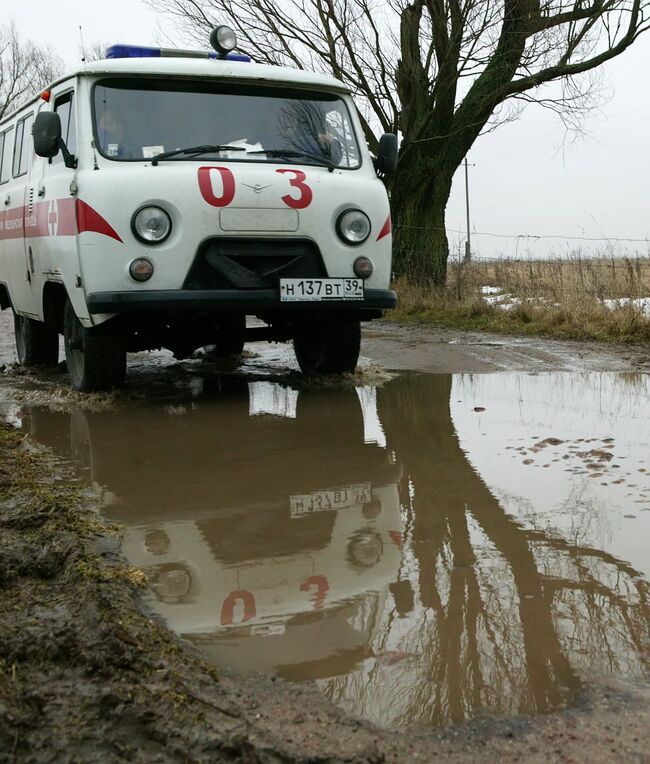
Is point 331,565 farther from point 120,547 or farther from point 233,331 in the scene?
point 233,331

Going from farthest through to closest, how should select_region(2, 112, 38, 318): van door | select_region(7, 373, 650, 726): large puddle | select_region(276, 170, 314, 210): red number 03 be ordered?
select_region(2, 112, 38, 318): van door
select_region(276, 170, 314, 210): red number 03
select_region(7, 373, 650, 726): large puddle

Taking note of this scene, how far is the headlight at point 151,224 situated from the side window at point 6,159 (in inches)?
115

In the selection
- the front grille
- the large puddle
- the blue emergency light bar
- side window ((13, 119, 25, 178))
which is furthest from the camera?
side window ((13, 119, 25, 178))

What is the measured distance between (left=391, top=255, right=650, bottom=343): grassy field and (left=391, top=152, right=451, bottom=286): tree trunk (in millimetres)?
763

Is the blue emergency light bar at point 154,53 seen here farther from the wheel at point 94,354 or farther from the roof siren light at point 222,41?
the wheel at point 94,354

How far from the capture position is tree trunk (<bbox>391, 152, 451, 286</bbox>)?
15.7m

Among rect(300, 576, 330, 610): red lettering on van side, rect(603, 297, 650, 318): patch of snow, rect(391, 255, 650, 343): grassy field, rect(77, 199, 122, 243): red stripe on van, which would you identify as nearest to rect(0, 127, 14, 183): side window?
rect(77, 199, 122, 243): red stripe on van

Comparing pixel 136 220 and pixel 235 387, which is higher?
pixel 136 220

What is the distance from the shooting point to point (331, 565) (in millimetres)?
3256

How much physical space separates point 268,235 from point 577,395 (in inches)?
90.8

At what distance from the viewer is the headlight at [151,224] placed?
5863 mm

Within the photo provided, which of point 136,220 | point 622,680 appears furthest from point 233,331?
point 622,680

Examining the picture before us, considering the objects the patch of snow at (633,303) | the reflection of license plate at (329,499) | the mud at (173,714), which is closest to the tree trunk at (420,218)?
the patch of snow at (633,303)

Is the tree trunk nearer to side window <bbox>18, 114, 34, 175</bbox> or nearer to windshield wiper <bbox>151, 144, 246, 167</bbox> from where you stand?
side window <bbox>18, 114, 34, 175</bbox>
